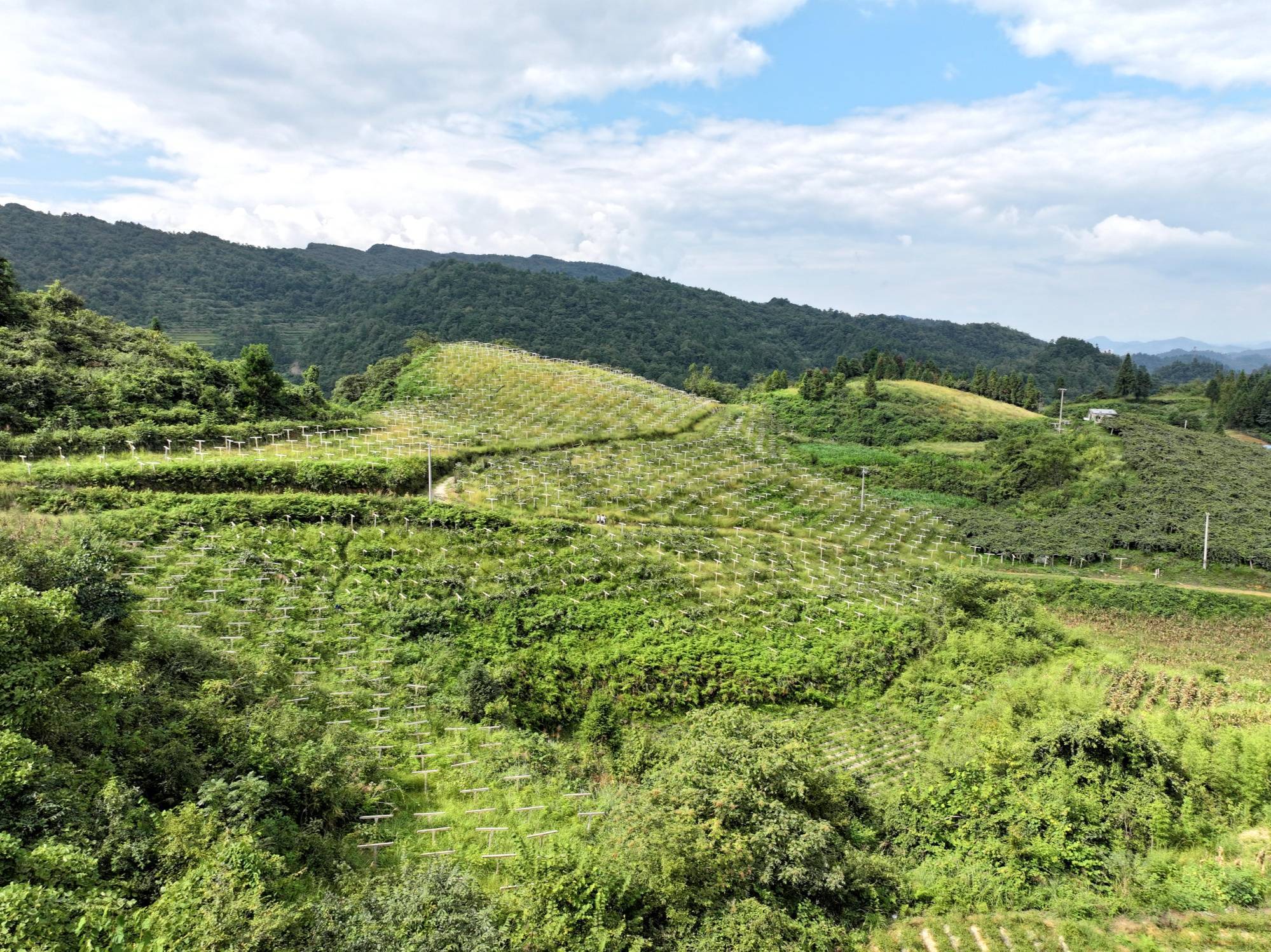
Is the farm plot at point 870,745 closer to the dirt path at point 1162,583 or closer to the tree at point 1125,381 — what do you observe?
the dirt path at point 1162,583

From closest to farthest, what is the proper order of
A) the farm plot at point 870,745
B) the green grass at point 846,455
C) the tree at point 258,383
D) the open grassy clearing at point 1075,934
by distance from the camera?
1. the open grassy clearing at point 1075,934
2. the farm plot at point 870,745
3. the tree at point 258,383
4. the green grass at point 846,455

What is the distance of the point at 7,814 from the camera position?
985cm

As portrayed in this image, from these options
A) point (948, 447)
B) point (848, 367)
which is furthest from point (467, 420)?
point (848, 367)

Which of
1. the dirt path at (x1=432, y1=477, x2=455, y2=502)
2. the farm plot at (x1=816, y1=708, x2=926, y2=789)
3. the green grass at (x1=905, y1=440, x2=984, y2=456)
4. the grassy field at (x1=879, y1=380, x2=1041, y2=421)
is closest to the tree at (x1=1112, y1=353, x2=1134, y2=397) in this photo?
the grassy field at (x1=879, y1=380, x2=1041, y2=421)

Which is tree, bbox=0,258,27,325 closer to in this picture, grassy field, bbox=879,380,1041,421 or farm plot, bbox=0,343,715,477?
farm plot, bbox=0,343,715,477

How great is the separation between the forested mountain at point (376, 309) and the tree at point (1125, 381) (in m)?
32.9

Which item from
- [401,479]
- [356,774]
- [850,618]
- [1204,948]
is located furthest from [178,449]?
[1204,948]

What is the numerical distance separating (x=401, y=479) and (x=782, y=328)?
7140 inches

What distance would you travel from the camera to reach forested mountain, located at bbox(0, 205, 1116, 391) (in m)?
119

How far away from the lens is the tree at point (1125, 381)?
9275cm

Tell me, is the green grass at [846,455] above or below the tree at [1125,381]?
below

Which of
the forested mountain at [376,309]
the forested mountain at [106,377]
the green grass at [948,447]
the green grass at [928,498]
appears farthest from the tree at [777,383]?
the forested mountain at [106,377]

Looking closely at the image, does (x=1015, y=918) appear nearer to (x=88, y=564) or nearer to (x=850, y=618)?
(x=850, y=618)

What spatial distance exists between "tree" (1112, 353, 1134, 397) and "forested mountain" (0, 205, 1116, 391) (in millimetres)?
32944
